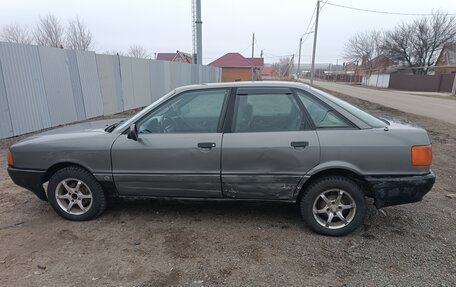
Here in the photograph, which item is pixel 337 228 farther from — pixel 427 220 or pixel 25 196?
pixel 25 196

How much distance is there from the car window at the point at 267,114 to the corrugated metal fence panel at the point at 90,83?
8371 mm

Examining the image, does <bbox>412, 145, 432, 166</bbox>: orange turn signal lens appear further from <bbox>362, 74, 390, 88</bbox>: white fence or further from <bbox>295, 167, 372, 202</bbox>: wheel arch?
<bbox>362, 74, 390, 88</bbox>: white fence

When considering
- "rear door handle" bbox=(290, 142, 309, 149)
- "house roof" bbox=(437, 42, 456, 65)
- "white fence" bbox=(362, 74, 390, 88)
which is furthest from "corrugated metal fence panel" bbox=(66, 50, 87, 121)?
"house roof" bbox=(437, 42, 456, 65)

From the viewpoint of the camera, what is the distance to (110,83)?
12.1 metres

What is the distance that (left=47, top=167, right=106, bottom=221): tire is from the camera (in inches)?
145

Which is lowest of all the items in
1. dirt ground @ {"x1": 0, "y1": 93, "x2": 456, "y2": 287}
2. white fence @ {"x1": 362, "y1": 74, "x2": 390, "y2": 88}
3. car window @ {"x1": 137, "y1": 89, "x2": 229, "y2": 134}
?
white fence @ {"x1": 362, "y1": 74, "x2": 390, "y2": 88}

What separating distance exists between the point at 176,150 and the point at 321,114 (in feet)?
5.04

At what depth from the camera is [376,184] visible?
3.29 m

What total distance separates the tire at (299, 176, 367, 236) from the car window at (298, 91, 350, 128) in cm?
53

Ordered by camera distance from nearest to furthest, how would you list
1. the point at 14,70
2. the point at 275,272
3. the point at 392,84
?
Result: 1. the point at 275,272
2. the point at 14,70
3. the point at 392,84

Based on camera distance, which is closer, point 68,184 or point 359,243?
point 359,243

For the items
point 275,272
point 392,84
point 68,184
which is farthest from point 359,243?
point 392,84

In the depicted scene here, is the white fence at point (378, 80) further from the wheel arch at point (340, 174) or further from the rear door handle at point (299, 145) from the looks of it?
the rear door handle at point (299, 145)

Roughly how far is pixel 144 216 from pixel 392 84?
173ft
